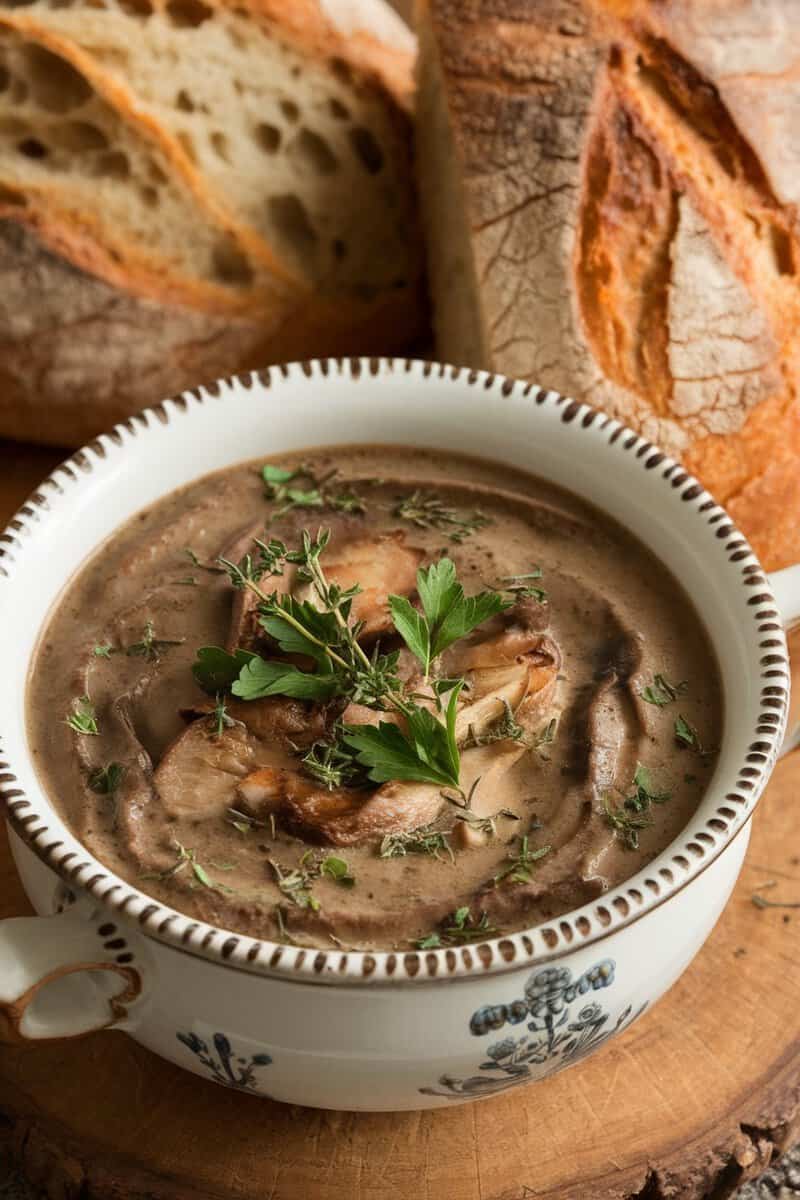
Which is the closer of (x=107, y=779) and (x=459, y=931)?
(x=459, y=931)

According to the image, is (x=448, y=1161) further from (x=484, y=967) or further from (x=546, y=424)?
(x=546, y=424)

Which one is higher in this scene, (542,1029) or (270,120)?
(270,120)

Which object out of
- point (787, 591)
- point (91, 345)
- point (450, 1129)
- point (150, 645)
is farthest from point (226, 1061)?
point (91, 345)

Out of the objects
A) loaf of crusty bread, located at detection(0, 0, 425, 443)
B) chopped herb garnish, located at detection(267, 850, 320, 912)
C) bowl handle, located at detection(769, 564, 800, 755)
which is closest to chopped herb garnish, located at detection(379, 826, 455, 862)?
chopped herb garnish, located at detection(267, 850, 320, 912)

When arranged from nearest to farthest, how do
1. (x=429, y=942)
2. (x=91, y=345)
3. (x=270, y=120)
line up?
(x=429, y=942)
(x=91, y=345)
(x=270, y=120)

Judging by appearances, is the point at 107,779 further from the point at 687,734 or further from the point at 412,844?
the point at 687,734

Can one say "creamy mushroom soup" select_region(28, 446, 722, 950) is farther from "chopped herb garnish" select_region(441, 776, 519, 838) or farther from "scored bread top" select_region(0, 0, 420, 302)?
"scored bread top" select_region(0, 0, 420, 302)

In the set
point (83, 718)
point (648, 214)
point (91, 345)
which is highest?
point (648, 214)
